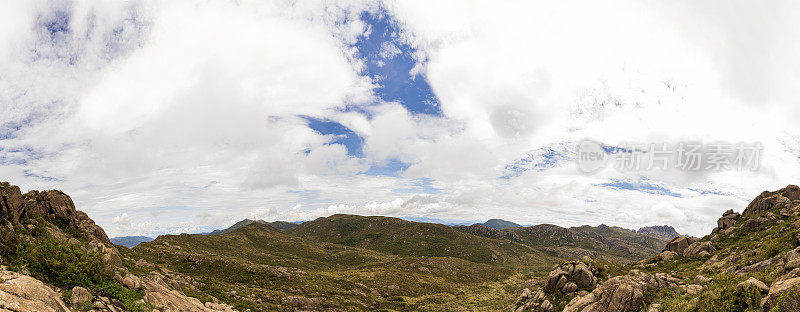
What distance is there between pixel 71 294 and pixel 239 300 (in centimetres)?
2794

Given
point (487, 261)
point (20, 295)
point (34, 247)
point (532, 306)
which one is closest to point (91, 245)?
point (34, 247)

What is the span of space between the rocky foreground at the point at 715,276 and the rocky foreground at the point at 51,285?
2753 centimetres

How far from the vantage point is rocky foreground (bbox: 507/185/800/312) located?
11.6 m

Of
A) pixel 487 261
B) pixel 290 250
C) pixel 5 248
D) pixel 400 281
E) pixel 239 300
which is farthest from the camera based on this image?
pixel 487 261

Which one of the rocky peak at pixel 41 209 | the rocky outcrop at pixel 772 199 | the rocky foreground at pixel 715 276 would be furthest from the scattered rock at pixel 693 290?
the rocky outcrop at pixel 772 199

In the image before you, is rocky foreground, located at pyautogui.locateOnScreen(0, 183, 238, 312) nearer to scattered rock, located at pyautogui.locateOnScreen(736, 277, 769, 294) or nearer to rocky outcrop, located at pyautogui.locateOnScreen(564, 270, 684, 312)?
scattered rock, located at pyautogui.locateOnScreen(736, 277, 769, 294)

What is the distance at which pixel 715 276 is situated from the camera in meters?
19.1

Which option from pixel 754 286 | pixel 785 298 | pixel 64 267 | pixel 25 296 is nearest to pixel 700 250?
pixel 754 286

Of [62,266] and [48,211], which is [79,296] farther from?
[48,211]

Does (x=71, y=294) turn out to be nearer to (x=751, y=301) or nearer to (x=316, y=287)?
(x=751, y=301)

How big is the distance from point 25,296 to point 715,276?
3788 centimetres

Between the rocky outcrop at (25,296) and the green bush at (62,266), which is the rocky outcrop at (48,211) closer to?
the green bush at (62,266)

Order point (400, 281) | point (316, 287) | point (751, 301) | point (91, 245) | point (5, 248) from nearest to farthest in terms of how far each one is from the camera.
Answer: point (751, 301) → point (5, 248) → point (91, 245) → point (316, 287) → point (400, 281)

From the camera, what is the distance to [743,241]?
124 ft
